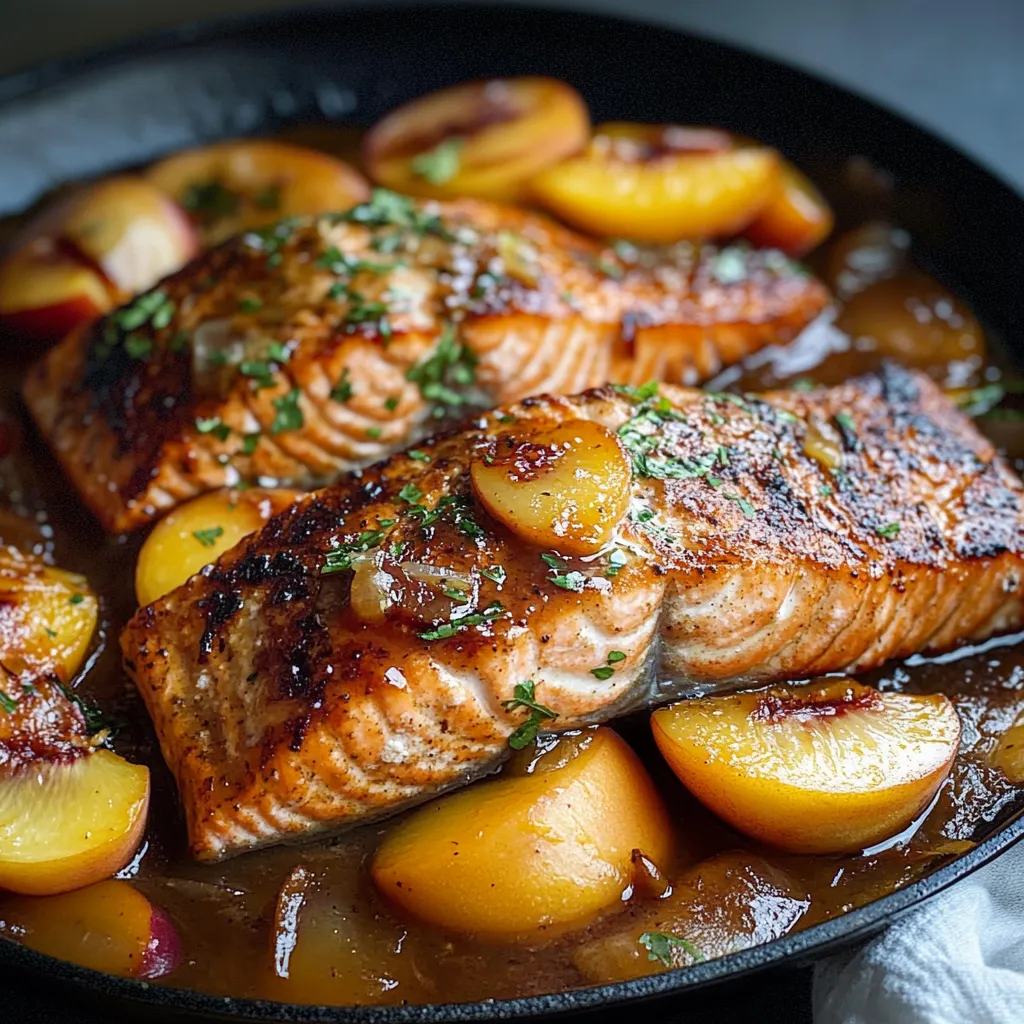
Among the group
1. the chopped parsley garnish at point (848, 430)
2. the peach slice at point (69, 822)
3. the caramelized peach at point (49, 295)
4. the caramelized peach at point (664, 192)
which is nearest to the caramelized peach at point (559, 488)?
the chopped parsley garnish at point (848, 430)

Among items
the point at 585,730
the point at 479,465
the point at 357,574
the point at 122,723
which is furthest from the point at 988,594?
the point at 122,723

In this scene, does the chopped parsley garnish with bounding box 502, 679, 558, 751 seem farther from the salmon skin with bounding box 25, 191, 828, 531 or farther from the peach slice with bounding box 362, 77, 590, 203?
the peach slice with bounding box 362, 77, 590, 203

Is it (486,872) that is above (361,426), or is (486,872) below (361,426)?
below

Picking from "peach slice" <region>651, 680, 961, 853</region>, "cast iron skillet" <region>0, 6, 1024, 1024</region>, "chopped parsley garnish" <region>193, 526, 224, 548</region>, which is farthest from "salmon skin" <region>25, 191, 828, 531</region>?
"peach slice" <region>651, 680, 961, 853</region>

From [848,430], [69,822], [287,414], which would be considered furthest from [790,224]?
[69,822]

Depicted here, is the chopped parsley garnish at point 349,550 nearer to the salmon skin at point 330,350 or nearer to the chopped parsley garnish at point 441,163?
the salmon skin at point 330,350

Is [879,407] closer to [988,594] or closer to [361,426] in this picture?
[988,594]
